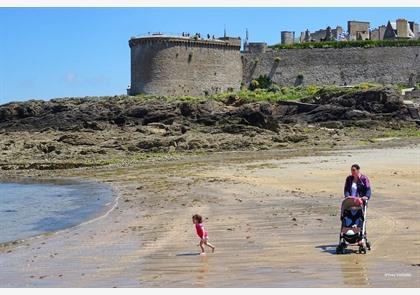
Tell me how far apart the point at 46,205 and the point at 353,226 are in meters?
9.57

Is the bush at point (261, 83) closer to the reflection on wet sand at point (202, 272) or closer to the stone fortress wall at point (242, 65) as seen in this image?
the stone fortress wall at point (242, 65)

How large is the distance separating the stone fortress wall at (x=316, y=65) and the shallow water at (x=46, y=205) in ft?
126

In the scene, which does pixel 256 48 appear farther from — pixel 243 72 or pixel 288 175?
pixel 288 175

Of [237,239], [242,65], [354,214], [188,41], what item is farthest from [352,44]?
[354,214]

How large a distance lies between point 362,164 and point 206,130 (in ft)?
49.6

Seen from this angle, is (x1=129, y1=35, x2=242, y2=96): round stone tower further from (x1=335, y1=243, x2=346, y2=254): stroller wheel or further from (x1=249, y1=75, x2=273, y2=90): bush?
(x1=335, y1=243, x2=346, y2=254): stroller wheel

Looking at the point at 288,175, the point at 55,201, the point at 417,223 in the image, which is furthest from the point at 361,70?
the point at 417,223

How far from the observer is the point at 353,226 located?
30.1 feet

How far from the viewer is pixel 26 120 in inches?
1753

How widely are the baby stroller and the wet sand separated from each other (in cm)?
22

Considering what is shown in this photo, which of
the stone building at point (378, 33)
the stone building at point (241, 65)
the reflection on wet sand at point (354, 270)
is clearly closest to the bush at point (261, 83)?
the stone building at point (241, 65)

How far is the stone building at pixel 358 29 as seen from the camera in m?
67.9

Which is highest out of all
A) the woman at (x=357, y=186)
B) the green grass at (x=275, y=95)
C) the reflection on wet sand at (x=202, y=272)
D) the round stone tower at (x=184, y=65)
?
the round stone tower at (x=184, y=65)

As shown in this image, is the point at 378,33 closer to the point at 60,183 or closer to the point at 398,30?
the point at 398,30
